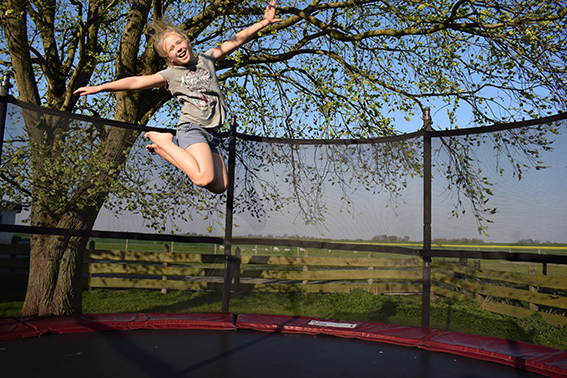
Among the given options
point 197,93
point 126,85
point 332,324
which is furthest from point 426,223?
point 126,85

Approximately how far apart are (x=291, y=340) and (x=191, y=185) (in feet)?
4.40

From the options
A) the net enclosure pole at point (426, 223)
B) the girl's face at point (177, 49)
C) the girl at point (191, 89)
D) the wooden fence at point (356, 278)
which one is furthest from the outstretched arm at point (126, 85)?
the net enclosure pole at point (426, 223)

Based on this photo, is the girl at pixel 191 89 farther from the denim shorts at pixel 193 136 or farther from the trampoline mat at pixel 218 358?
the trampoline mat at pixel 218 358

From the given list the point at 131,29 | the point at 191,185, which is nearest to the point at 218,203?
the point at 191,185

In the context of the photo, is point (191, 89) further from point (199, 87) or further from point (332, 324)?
point (332, 324)

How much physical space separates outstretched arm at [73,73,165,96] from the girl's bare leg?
219mm

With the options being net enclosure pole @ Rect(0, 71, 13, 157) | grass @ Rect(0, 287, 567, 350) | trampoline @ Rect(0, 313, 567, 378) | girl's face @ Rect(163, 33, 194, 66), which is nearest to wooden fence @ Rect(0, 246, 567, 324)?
grass @ Rect(0, 287, 567, 350)

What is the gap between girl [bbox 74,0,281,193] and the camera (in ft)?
5.94

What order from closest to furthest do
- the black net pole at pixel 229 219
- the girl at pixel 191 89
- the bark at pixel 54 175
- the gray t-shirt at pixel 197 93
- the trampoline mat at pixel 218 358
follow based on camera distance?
the trampoline mat at pixel 218 358 < the girl at pixel 191 89 < the gray t-shirt at pixel 197 93 < the bark at pixel 54 175 < the black net pole at pixel 229 219

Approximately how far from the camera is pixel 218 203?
3.02 m

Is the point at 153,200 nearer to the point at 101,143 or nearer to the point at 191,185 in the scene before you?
the point at 191,185

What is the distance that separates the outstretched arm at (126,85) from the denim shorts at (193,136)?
0.22 meters

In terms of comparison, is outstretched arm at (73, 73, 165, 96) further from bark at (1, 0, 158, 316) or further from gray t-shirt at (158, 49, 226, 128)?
bark at (1, 0, 158, 316)

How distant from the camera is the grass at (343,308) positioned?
3098 mm
